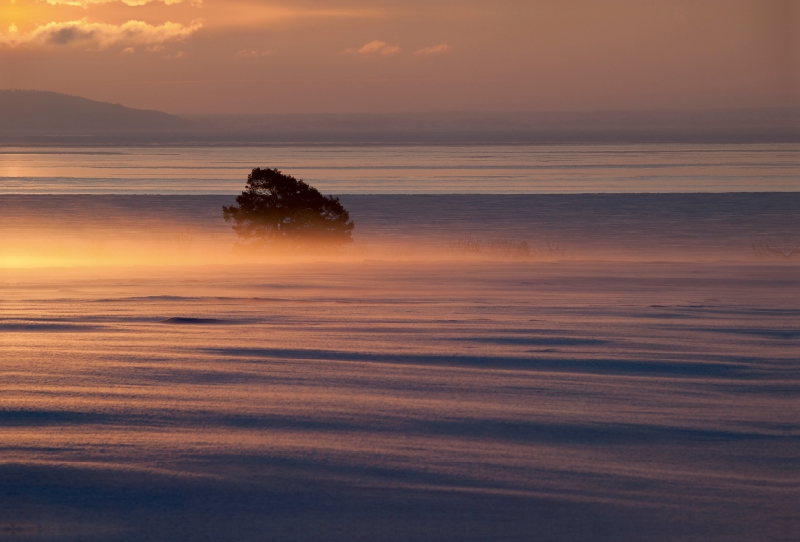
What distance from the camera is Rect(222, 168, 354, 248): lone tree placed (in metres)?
19.1

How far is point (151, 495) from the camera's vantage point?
2.64m

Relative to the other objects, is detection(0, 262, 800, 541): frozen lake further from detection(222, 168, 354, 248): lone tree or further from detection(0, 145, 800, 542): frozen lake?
detection(222, 168, 354, 248): lone tree

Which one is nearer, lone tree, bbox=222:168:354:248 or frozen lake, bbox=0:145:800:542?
frozen lake, bbox=0:145:800:542

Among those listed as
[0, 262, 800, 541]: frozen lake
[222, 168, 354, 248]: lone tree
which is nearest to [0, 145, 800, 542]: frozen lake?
[0, 262, 800, 541]: frozen lake

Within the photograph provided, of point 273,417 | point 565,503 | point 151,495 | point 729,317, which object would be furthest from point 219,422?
point 729,317

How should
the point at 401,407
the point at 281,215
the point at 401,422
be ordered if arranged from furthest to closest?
1. the point at 281,215
2. the point at 401,407
3. the point at 401,422

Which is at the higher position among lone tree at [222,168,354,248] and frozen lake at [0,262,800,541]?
lone tree at [222,168,354,248]

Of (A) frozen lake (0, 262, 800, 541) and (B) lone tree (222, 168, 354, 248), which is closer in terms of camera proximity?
(A) frozen lake (0, 262, 800, 541)

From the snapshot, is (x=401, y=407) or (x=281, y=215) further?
(x=281, y=215)

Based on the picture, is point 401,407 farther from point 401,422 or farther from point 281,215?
point 281,215

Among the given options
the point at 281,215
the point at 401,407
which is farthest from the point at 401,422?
the point at 281,215

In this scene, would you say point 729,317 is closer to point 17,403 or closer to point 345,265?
point 17,403

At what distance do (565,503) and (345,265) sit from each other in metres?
8.24

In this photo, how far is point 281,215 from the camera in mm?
19078
